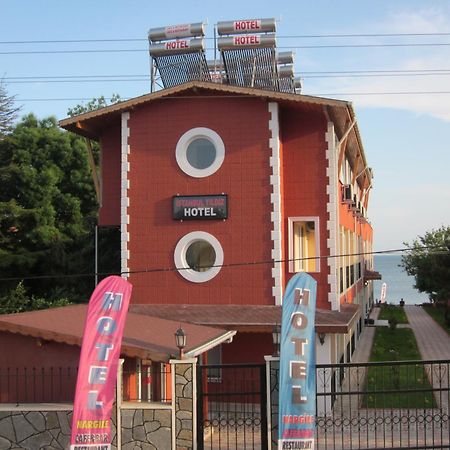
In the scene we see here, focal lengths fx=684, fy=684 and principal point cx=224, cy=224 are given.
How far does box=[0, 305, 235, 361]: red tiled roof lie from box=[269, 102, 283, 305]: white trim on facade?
262 centimetres

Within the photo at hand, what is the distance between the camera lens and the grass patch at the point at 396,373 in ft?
53.9

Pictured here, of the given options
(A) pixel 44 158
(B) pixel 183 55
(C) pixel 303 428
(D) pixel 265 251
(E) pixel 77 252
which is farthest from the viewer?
(A) pixel 44 158

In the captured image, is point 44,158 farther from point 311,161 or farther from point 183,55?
point 311,161

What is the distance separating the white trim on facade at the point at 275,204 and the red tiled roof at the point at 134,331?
8.60ft

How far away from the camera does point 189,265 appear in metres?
18.3

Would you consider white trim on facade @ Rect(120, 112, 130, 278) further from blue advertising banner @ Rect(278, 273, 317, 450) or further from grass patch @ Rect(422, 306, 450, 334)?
grass patch @ Rect(422, 306, 450, 334)

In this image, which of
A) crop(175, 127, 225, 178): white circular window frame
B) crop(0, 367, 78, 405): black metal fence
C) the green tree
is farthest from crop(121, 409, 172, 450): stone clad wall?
the green tree

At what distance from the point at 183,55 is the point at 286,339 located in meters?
14.2

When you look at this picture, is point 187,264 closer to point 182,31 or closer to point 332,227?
point 332,227

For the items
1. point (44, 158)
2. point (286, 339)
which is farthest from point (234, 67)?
point (286, 339)

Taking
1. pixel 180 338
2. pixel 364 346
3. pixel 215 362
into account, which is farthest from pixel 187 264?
pixel 364 346

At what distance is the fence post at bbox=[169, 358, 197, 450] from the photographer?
11.3 metres

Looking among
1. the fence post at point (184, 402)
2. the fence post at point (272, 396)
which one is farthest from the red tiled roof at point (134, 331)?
the fence post at point (272, 396)

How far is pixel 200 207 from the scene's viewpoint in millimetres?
18062
